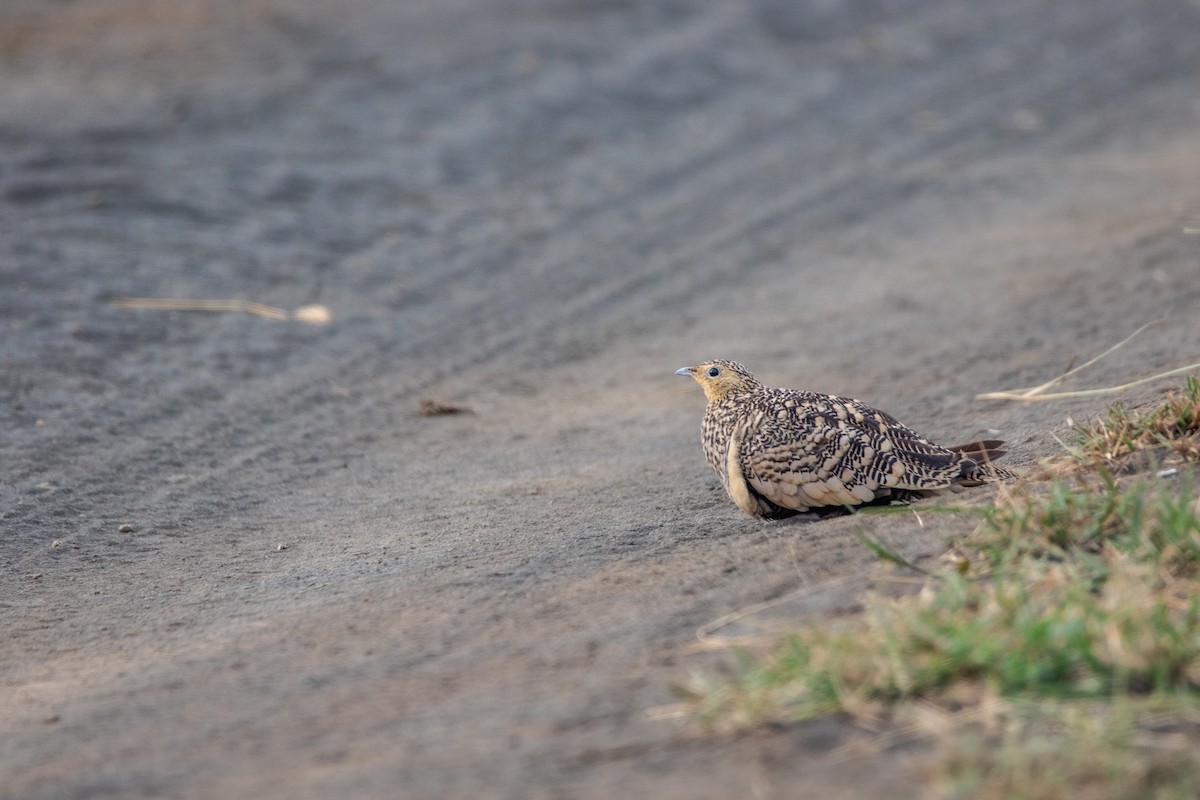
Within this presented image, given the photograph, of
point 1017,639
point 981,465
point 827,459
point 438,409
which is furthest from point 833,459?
point 438,409

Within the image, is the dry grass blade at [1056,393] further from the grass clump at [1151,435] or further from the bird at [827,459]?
the bird at [827,459]

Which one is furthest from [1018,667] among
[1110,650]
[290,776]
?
[290,776]

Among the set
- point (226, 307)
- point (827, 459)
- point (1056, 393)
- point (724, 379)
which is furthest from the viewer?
point (226, 307)

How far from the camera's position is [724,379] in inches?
223

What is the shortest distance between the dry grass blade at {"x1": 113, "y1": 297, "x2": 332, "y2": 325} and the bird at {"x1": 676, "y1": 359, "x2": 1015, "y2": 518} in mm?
4211

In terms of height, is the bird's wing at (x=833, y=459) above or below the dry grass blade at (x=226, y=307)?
below

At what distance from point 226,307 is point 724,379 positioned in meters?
4.32

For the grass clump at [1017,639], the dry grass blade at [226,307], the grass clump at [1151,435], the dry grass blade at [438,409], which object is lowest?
the grass clump at [1017,639]

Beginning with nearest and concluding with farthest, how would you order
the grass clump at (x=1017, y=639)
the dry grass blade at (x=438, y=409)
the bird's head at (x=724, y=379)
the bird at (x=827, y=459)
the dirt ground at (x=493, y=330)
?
the grass clump at (x=1017, y=639) → the dirt ground at (x=493, y=330) → the bird at (x=827, y=459) → the bird's head at (x=724, y=379) → the dry grass blade at (x=438, y=409)

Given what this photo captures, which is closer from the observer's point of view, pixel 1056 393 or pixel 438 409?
pixel 1056 393

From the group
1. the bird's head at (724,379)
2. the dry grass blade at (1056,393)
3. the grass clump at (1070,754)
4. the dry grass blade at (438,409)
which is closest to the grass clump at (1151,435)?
the dry grass blade at (1056,393)

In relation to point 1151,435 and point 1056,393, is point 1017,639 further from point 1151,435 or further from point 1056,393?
point 1056,393

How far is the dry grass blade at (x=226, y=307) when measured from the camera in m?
8.52

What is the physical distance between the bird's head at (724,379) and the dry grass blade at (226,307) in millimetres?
3693
